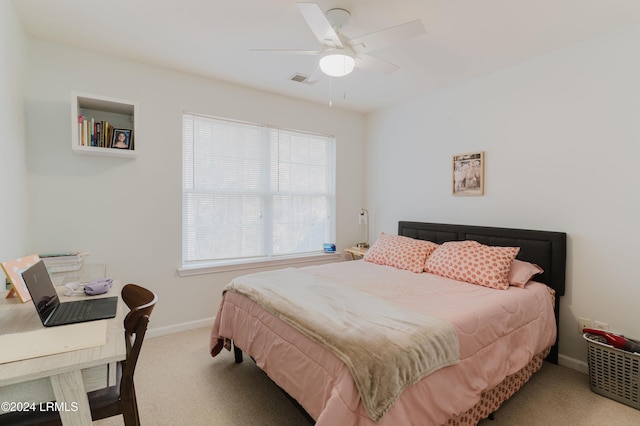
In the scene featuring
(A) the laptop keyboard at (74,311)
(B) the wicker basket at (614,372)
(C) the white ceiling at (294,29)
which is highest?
(C) the white ceiling at (294,29)

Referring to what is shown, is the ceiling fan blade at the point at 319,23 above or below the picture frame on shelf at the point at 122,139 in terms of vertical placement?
above

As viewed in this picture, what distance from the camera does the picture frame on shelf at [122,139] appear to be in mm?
2625

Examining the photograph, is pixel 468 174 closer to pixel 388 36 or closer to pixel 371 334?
pixel 388 36

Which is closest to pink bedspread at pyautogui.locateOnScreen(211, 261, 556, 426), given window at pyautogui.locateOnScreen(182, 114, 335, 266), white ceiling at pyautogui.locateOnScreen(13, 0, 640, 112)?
window at pyautogui.locateOnScreen(182, 114, 335, 266)

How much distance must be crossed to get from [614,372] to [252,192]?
11.2 ft

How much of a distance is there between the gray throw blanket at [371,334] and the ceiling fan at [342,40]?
1494mm

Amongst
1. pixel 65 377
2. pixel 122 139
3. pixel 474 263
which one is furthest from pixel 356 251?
pixel 65 377

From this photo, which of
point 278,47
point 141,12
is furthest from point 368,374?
point 141,12

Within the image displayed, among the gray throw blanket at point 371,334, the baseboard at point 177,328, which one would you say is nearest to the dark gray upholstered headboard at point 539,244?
the gray throw blanket at point 371,334

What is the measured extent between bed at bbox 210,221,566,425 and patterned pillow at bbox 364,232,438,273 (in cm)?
8

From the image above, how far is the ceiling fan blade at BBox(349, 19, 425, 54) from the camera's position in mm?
1665

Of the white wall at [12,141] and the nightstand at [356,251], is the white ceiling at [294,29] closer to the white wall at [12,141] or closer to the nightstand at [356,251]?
the white wall at [12,141]

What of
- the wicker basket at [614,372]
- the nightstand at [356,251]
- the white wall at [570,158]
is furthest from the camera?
the nightstand at [356,251]

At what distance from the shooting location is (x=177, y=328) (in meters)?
3.11
